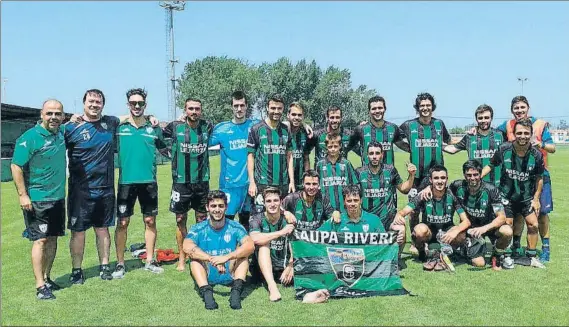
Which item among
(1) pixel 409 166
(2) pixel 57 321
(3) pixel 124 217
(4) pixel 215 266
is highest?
(1) pixel 409 166

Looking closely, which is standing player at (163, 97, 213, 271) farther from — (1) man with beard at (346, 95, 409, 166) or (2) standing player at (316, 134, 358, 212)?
(1) man with beard at (346, 95, 409, 166)

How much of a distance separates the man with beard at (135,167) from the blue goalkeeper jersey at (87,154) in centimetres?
28

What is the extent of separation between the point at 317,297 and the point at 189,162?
2476 millimetres

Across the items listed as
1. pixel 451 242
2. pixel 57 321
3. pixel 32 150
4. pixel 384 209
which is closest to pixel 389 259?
pixel 384 209

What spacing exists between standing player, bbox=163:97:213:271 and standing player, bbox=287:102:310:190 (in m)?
1.13

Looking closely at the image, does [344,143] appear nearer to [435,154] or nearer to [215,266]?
[435,154]

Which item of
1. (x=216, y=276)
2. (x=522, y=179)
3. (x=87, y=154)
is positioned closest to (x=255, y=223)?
(x=216, y=276)

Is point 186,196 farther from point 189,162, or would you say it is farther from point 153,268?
point 153,268

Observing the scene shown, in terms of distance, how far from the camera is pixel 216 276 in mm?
5547

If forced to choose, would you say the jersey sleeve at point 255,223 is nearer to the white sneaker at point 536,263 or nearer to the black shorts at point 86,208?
the black shorts at point 86,208

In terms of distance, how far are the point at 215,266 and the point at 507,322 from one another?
283 centimetres

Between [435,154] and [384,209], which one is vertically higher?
[435,154]

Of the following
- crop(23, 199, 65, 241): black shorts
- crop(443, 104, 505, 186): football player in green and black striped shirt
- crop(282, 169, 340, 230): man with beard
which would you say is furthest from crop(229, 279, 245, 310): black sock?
crop(443, 104, 505, 186): football player in green and black striped shirt

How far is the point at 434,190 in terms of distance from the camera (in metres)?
6.29
